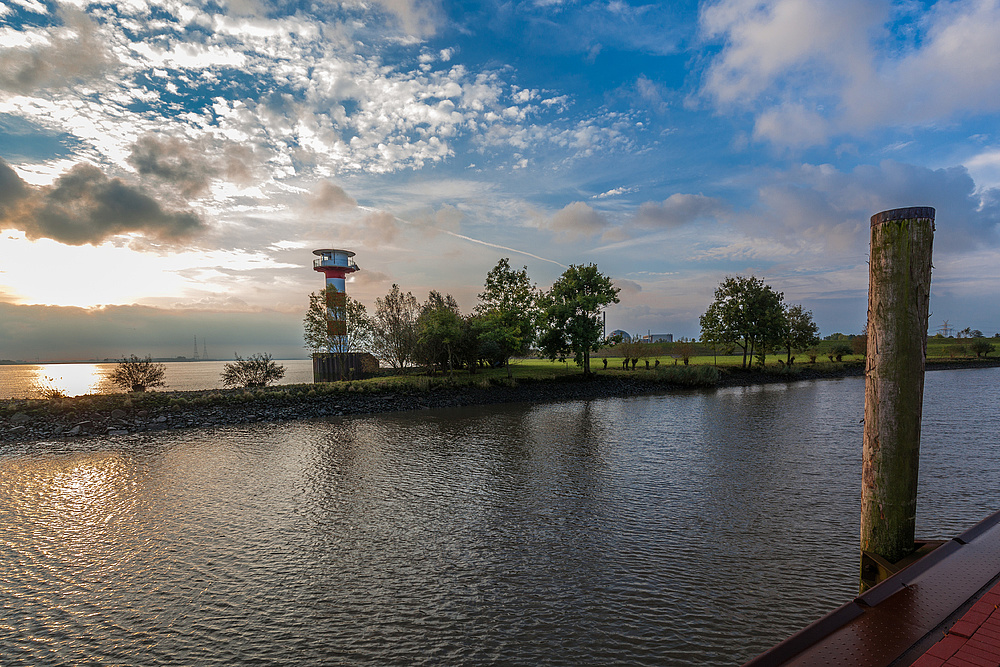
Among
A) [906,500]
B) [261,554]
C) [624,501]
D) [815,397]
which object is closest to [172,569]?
[261,554]

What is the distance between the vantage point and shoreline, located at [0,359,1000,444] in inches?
866

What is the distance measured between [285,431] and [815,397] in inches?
1477

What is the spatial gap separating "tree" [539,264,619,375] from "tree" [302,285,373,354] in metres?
18.2

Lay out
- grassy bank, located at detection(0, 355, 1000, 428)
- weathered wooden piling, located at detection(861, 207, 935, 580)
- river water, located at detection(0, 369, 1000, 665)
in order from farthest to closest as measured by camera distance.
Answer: grassy bank, located at detection(0, 355, 1000, 428)
river water, located at detection(0, 369, 1000, 665)
weathered wooden piling, located at detection(861, 207, 935, 580)

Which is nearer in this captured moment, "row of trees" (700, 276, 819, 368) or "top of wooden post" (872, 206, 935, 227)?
"top of wooden post" (872, 206, 935, 227)

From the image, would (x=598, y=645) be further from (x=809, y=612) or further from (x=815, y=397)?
(x=815, y=397)

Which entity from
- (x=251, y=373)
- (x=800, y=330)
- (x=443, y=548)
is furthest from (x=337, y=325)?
(x=800, y=330)

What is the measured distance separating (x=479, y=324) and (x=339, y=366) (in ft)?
48.8

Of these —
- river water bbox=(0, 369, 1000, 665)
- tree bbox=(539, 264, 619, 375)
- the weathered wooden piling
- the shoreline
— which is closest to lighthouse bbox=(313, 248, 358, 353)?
the shoreline

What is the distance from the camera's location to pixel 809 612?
6.01 meters

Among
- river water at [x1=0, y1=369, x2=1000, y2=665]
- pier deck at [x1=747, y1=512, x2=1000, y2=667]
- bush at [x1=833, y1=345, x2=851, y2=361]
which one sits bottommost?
river water at [x1=0, y1=369, x2=1000, y2=665]

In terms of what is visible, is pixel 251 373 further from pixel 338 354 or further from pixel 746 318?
pixel 746 318

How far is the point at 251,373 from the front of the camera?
35719mm

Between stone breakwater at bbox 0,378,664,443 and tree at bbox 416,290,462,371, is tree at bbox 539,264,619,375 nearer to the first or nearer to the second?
stone breakwater at bbox 0,378,664,443
